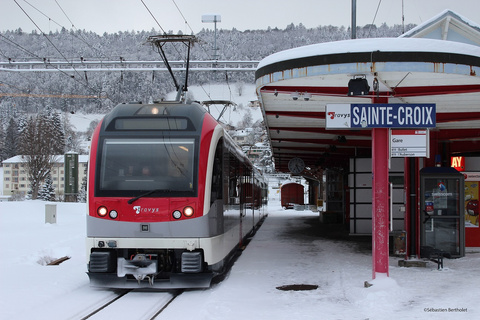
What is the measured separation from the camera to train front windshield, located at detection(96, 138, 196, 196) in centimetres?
912

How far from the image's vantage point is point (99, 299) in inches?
341

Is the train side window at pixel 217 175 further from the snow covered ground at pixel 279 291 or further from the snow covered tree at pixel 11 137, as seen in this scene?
the snow covered tree at pixel 11 137

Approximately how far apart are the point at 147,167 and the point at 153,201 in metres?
0.60

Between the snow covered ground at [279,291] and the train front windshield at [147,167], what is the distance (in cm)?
177

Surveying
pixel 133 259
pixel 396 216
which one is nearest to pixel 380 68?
pixel 133 259

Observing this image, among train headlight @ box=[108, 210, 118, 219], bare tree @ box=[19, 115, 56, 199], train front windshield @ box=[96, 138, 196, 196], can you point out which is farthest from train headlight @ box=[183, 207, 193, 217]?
bare tree @ box=[19, 115, 56, 199]

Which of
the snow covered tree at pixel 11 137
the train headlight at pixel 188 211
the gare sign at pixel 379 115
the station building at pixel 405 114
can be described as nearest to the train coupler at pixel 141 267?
the train headlight at pixel 188 211

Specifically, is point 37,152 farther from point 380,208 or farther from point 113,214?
point 380,208

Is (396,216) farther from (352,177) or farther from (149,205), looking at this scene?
(149,205)

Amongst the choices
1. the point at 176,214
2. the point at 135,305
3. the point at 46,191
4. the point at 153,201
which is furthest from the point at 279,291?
the point at 46,191

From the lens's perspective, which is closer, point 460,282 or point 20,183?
point 460,282

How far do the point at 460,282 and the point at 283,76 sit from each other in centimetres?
464

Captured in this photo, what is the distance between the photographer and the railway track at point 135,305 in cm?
757

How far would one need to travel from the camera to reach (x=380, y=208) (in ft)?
30.5
